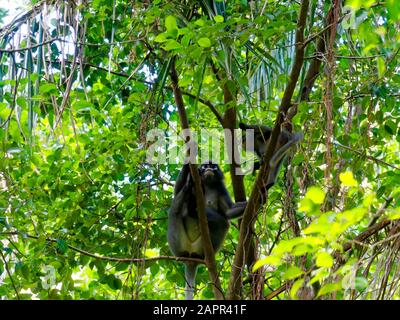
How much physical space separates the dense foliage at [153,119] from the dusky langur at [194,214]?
19 cm

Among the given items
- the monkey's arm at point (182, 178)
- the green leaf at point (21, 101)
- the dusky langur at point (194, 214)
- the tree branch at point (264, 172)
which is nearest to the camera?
the green leaf at point (21, 101)

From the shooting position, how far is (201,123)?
23.8 ft

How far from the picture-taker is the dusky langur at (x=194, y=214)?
6746 mm

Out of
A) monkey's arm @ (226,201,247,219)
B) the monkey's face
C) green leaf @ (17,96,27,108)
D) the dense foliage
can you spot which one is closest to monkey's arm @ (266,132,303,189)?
the dense foliage

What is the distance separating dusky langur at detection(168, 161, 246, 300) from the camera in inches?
266

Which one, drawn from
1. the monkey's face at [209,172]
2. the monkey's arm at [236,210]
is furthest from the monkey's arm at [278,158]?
the monkey's face at [209,172]

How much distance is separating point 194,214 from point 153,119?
2119mm

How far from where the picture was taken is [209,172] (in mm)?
7246

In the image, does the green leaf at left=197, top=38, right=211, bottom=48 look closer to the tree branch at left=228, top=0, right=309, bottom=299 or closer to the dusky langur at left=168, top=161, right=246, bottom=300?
the tree branch at left=228, top=0, right=309, bottom=299

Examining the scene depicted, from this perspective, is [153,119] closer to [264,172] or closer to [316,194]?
[264,172]

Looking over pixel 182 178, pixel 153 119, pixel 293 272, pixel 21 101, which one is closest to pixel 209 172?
pixel 182 178

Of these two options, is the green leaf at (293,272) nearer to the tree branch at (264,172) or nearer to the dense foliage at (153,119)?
the dense foliage at (153,119)

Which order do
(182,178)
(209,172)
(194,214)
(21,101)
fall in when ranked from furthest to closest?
A: (194,214) → (209,172) → (182,178) → (21,101)

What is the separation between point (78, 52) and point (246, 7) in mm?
1596
